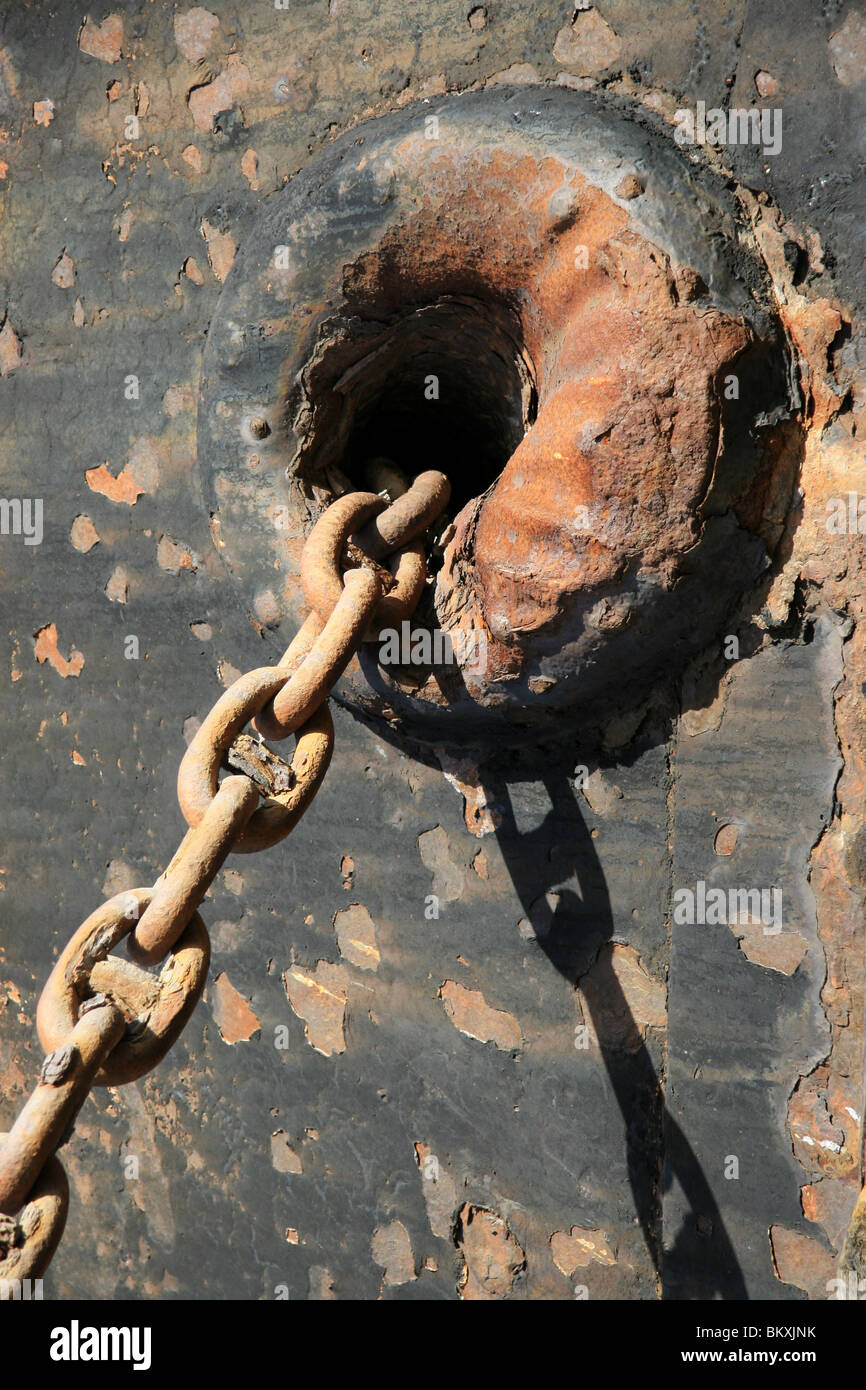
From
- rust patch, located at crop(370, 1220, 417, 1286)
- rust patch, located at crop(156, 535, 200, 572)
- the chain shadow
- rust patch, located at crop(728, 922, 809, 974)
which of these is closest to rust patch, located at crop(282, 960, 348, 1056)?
rust patch, located at crop(370, 1220, 417, 1286)

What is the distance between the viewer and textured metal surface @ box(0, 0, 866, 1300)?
142cm

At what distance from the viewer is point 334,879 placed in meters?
1.96

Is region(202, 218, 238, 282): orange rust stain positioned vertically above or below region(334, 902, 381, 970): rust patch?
above

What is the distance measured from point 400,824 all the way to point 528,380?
0.79 meters

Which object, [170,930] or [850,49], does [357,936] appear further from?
[850,49]

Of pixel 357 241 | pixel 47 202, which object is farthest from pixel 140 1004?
pixel 47 202

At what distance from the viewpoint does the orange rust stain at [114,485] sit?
2.10m

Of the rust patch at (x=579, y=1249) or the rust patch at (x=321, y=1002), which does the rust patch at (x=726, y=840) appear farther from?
the rust patch at (x=321, y=1002)

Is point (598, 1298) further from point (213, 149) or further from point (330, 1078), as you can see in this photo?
point (213, 149)

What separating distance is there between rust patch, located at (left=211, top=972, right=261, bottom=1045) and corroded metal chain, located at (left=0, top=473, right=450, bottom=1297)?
1081 mm

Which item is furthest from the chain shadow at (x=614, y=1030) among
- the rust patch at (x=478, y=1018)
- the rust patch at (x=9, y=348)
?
the rust patch at (x=9, y=348)

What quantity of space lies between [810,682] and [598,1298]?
3.51ft

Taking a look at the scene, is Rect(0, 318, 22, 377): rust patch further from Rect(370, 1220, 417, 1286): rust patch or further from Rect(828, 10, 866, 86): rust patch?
Rect(370, 1220, 417, 1286): rust patch

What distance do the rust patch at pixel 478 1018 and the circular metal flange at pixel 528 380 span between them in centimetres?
46
